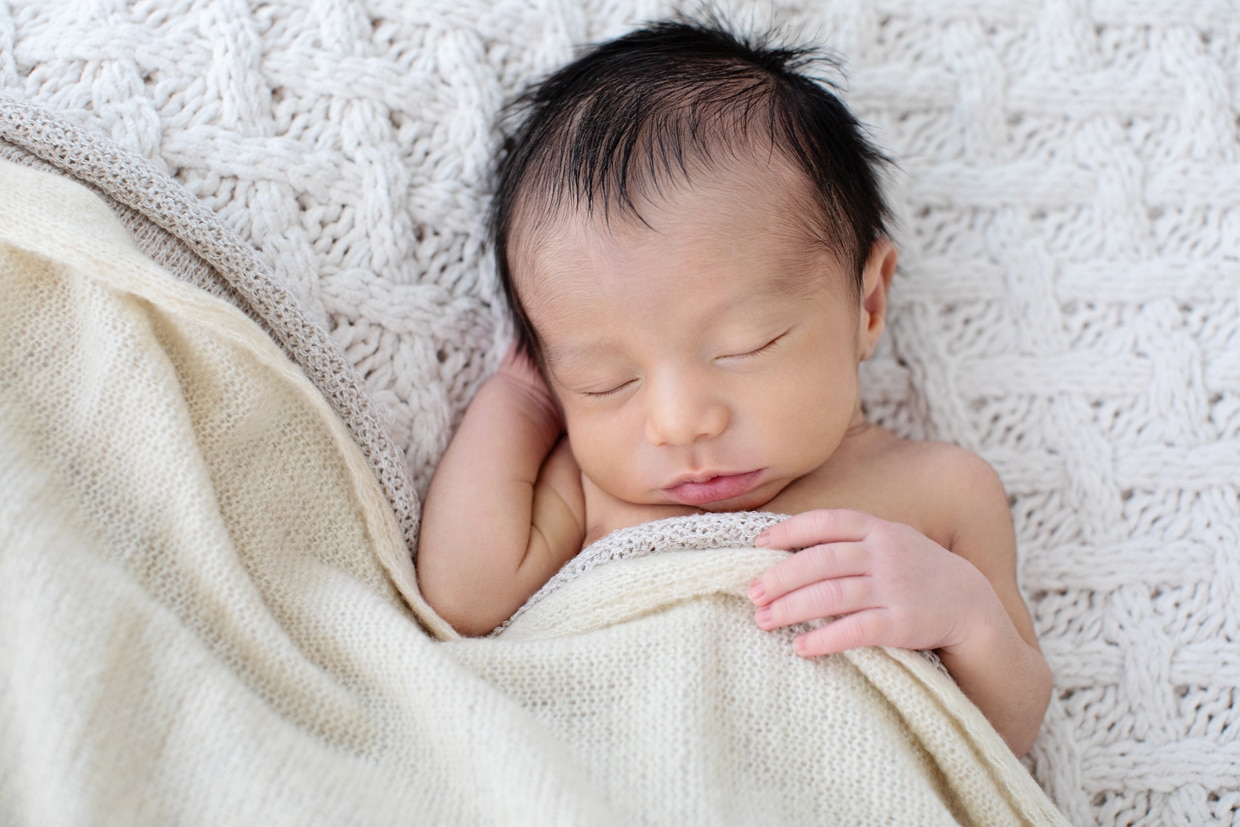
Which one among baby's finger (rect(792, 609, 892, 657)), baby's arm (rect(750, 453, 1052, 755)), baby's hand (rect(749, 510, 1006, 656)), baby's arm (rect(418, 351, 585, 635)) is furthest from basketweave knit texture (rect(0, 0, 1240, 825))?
baby's finger (rect(792, 609, 892, 657))

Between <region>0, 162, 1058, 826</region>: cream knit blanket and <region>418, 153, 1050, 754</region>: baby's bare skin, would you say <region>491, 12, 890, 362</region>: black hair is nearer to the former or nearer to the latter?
<region>418, 153, 1050, 754</region>: baby's bare skin

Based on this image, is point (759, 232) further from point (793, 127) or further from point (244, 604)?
point (244, 604)

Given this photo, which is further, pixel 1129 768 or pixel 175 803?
pixel 1129 768

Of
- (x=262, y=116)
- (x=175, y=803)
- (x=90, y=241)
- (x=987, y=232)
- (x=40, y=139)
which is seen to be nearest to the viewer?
(x=175, y=803)

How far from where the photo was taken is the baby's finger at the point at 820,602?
104cm

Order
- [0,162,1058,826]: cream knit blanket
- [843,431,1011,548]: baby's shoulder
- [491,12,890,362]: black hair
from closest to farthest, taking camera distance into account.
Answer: [0,162,1058,826]: cream knit blanket, [491,12,890,362]: black hair, [843,431,1011,548]: baby's shoulder

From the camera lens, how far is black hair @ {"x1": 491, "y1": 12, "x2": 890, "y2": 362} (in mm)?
1131

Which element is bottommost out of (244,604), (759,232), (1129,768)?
(1129,768)

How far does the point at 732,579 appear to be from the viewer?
1.06 meters

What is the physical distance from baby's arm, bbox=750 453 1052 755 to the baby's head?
13 centimetres

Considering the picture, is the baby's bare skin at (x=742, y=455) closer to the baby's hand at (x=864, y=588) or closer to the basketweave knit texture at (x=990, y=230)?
the baby's hand at (x=864, y=588)

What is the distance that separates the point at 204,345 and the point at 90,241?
0.48ft

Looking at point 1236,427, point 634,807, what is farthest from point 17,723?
point 1236,427

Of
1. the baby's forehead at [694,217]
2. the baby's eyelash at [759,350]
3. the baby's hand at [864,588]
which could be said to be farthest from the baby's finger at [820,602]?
the baby's forehead at [694,217]
